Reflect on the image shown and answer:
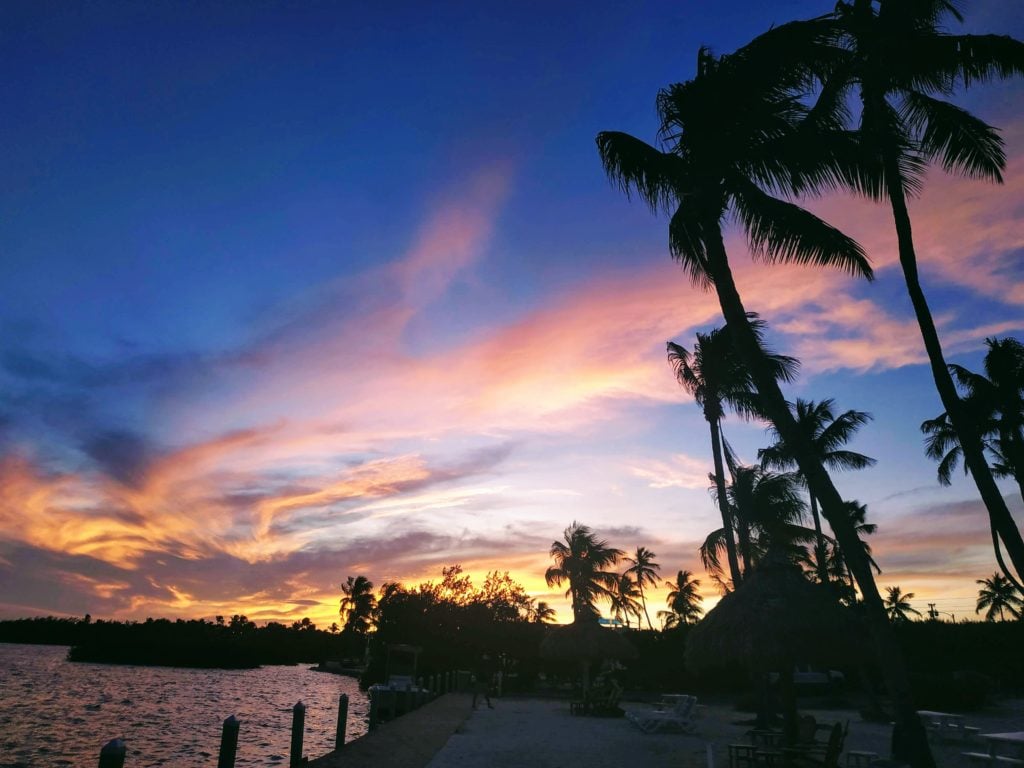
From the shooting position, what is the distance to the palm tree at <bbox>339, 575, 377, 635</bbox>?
398 feet

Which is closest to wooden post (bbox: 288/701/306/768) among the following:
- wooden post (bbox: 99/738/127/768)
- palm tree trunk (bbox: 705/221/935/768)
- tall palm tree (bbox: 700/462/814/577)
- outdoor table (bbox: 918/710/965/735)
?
wooden post (bbox: 99/738/127/768)

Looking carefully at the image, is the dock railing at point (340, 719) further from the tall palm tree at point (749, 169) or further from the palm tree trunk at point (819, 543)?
the palm tree trunk at point (819, 543)

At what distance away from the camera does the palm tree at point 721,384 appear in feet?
70.7

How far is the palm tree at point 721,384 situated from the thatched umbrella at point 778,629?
7.03 meters

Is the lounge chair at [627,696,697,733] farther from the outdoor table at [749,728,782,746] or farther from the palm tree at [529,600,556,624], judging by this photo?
the palm tree at [529,600,556,624]

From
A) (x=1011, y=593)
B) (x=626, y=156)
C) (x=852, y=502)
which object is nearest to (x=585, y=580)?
(x=852, y=502)

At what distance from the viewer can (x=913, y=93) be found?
39.8ft

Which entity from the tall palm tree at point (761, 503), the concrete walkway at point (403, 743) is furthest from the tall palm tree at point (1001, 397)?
the concrete walkway at point (403, 743)

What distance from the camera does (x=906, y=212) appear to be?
12.3m

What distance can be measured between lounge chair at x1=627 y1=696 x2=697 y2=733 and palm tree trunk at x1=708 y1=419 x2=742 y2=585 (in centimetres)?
406

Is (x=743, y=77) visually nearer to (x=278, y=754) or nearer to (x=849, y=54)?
(x=849, y=54)

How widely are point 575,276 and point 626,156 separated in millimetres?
5880

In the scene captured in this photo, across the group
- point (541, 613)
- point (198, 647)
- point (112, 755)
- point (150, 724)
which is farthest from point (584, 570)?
point (198, 647)

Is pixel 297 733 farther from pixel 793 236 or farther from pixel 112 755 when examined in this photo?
pixel 793 236
